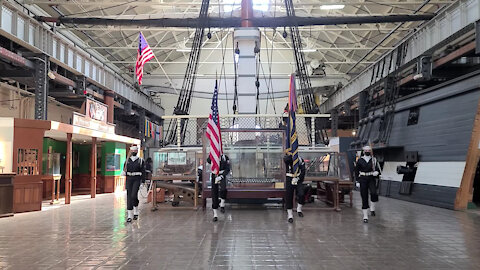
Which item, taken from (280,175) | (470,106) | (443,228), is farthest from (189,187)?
(470,106)

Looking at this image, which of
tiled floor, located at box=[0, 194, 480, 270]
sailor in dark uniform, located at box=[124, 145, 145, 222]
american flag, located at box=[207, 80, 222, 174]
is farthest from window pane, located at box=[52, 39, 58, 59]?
american flag, located at box=[207, 80, 222, 174]

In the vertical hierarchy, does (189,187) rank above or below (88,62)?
below

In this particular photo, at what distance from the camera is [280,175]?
11.0m

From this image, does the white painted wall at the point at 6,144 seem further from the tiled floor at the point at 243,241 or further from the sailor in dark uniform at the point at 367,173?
the sailor in dark uniform at the point at 367,173

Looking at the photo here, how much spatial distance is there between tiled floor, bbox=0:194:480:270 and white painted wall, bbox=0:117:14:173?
152 centimetres

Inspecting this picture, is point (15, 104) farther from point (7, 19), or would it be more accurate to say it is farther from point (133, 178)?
point (133, 178)

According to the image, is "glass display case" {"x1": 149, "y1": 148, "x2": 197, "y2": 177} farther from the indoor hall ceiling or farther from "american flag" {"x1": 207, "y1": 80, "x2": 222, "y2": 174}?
the indoor hall ceiling

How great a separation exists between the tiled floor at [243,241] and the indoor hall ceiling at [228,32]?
1034cm

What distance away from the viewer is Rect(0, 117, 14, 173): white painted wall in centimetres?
1039

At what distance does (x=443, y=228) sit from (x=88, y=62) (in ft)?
55.7

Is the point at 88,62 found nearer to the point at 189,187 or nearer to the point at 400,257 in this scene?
the point at 189,187

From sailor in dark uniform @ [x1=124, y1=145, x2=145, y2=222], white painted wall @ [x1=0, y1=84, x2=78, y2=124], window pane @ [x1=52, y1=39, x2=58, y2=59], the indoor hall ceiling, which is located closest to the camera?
sailor in dark uniform @ [x1=124, y1=145, x2=145, y2=222]

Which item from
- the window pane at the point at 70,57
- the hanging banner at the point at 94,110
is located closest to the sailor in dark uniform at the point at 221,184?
the hanging banner at the point at 94,110

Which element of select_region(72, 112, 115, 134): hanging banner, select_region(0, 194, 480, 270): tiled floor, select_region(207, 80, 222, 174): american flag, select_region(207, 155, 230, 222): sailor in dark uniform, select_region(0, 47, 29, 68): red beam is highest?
select_region(0, 47, 29, 68): red beam
